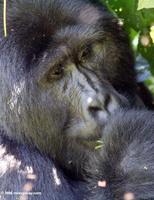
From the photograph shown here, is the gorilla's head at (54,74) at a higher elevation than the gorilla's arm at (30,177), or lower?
higher

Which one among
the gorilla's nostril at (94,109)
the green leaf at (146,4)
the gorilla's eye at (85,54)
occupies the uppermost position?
the green leaf at (146,4)

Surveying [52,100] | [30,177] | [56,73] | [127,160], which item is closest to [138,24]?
[56,73]

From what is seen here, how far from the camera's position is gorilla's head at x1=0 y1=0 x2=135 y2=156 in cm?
464

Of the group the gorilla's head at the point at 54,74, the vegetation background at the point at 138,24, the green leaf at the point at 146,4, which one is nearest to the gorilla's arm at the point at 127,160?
the gorilla's head at the point at 54,74

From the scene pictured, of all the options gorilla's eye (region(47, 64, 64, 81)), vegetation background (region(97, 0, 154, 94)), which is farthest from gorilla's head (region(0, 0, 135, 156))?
vegetation background (region(97, 0, 154, 94))

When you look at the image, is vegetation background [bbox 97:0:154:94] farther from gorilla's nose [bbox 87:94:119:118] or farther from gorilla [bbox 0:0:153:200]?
gorilla's nose [bbox 87:94:119:118]

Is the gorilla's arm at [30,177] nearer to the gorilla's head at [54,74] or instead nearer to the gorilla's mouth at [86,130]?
the gorilla's head at [54,74]

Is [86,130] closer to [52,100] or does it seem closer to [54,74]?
[52,100]

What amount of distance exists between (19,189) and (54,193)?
0.72ft

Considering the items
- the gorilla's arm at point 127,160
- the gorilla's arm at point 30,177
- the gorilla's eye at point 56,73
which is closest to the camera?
the gorilla's arm at point 127,160

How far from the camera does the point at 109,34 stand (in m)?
5.01

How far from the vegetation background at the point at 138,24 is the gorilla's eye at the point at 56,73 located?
0.56 m

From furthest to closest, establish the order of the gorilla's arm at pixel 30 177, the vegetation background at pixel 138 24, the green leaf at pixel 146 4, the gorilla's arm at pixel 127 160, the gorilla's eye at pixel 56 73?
the vegetation background at pixel 138 24 → the gorilla's eye at pixel 56 73 → the gorilla's arm at pixel 30 177 → the gorilla's arm at pixel 127 160 → the green leaf at pixel 146 4

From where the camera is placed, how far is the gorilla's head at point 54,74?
464 centimetres
